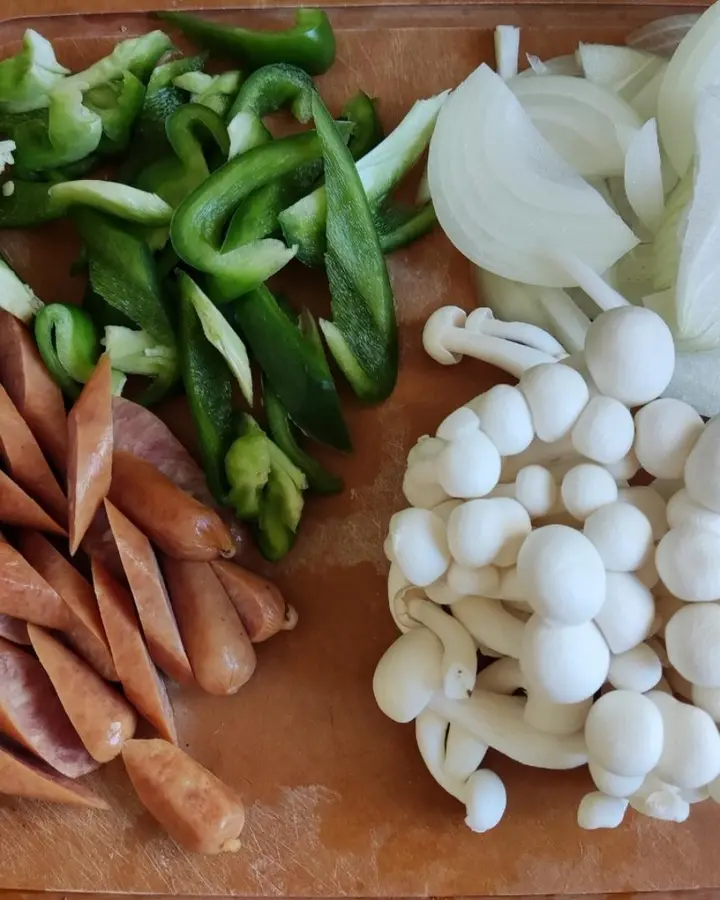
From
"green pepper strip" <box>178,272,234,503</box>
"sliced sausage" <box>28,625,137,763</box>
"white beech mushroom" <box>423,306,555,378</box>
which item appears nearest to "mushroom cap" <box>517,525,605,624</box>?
"white beech mushroom" <box>423,306,555,378</box>

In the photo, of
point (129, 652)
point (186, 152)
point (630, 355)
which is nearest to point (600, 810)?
point (630, 355)

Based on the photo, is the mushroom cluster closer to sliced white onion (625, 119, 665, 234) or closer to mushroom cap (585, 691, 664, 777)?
mushroom cap (585, 691, 664, 777)

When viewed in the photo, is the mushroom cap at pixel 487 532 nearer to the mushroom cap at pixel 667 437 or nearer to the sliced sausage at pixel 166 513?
the mushroom cap at pixel 667 437

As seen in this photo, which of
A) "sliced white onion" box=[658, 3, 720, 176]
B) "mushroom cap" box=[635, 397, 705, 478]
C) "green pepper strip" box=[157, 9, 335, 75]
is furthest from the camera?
"green pepper strip" box=[157, 9, 335, 75]

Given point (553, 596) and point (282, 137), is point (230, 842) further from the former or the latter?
point (282, 137)

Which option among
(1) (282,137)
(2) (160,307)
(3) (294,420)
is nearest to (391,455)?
(3) (294,420)

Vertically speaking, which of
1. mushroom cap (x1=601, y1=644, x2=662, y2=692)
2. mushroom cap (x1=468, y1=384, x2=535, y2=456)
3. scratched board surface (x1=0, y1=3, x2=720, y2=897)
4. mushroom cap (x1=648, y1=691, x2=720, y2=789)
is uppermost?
Answer: mushroom cap (x1=468, y1=384, x2=535, y2=456)

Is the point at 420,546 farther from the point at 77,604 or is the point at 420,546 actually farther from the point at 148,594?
the point at 77,604
